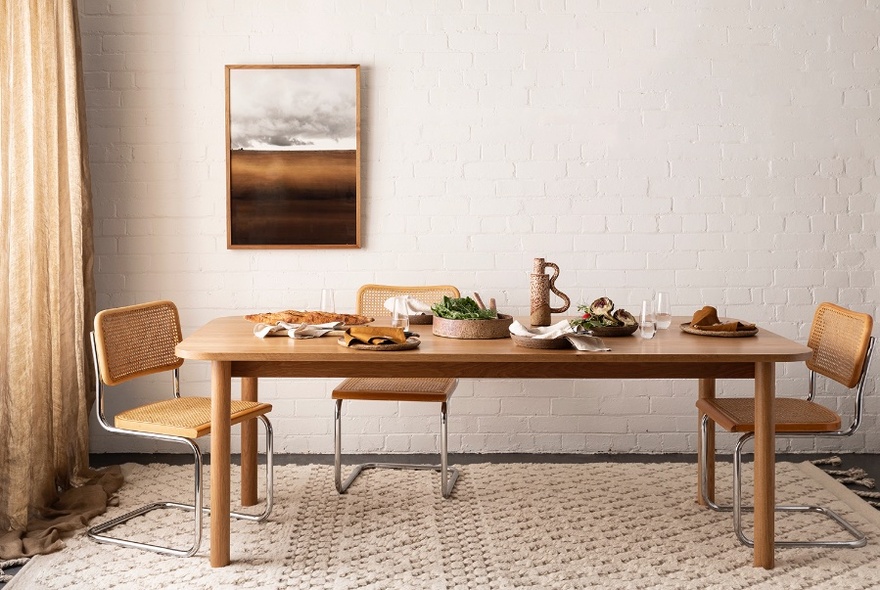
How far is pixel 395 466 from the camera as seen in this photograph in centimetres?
378

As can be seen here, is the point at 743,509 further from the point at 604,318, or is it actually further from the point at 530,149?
the point at 530,149

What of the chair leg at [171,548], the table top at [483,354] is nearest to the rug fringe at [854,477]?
the table top at [483,354]

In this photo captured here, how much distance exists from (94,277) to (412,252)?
1550 millimetres

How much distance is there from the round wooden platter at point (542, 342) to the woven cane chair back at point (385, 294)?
1.12 metres

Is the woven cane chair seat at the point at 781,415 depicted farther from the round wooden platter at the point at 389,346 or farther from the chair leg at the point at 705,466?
the round wooden platter at the point at 389,346

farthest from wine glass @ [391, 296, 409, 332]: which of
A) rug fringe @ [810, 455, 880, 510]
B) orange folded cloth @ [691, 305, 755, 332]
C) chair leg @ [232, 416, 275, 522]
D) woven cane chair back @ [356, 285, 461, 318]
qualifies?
rug fringe @ [810, 455, 880, 510]

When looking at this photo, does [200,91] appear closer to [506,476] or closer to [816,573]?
[506,476]

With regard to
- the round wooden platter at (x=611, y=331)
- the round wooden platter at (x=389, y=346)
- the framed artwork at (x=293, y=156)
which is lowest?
the round wooden platter at (x=389, y=346)

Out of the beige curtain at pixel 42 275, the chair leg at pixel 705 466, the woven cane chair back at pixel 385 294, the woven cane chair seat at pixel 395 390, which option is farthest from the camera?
the woven cane chair back at pixel 385 294

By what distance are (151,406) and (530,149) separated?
211 centimetres

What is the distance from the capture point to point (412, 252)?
13.3 ft

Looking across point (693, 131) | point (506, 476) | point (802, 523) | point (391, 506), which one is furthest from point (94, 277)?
point (802, 523)

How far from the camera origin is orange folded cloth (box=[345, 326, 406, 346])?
2.58 m

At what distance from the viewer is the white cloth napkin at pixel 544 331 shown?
259cm
